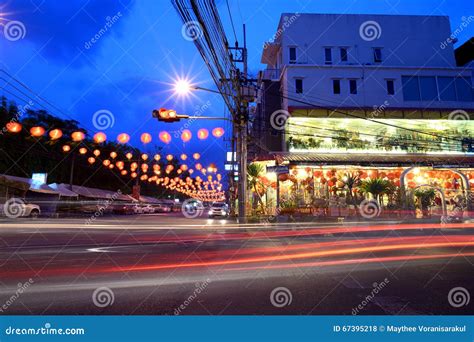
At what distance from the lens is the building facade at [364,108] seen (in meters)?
21.9

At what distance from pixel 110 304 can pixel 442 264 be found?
6925mm

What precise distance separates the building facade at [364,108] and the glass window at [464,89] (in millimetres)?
78

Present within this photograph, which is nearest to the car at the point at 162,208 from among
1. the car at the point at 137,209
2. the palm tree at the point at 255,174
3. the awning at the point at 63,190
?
the car at the point at 137,209

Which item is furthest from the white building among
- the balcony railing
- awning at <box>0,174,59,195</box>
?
awning at <box>0,174,59,195</box>

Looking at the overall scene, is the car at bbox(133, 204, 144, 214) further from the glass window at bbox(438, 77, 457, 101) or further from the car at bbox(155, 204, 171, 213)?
the glass window at bbox(438, 77, 457, 101)

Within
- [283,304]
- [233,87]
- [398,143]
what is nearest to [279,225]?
[233,87]

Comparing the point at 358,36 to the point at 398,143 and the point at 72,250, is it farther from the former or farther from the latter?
the point at 72,250

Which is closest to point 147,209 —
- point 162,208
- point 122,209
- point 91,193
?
point 122,209

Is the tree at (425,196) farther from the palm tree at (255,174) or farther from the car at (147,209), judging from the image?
the car at (147,209)

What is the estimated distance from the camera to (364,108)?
915 inches

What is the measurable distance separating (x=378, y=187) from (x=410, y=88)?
9.69 m

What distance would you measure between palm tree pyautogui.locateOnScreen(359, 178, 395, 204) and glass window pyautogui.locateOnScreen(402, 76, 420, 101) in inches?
318

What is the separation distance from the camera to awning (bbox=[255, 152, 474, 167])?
21.0 m

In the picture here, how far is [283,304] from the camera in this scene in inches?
167
